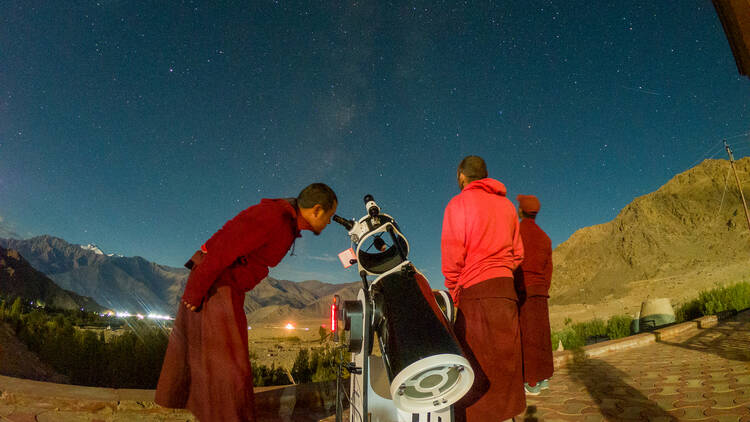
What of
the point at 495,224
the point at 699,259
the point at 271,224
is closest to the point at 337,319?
the point at 271,224

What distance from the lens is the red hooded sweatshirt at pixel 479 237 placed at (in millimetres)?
2133

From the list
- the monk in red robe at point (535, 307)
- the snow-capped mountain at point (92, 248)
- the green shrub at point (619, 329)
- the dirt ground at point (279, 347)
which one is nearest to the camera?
→ the monk in red robe at point (535, 307)

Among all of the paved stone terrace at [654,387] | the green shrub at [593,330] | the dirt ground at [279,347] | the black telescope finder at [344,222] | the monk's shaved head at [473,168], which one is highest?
the monk's shaved head at [473,168]

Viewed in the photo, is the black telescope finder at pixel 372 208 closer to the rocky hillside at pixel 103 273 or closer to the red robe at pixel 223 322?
the red robe at pixel 223 322

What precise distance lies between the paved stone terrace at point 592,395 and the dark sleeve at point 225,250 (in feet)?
5.78

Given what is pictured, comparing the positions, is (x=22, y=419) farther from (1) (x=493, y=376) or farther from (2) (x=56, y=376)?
(1) (x=493, y=376)

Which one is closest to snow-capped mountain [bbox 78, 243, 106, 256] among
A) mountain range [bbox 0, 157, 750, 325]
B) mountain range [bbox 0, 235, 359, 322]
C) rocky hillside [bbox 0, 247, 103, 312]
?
mountain range [bbox 0, 235, 359, 322]

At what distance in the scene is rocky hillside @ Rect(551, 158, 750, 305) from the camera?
3700cm

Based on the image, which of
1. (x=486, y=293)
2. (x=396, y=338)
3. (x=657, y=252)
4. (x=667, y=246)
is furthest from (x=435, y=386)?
(x=667, y=246)

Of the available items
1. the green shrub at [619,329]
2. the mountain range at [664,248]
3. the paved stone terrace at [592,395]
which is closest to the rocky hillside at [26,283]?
the paved stone terrace at [592,395]

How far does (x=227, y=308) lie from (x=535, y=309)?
245cm

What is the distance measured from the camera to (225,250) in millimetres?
1844

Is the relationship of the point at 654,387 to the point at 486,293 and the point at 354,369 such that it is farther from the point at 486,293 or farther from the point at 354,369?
the point at 354,369

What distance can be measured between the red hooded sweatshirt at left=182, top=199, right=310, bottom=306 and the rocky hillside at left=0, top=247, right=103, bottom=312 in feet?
45.9
